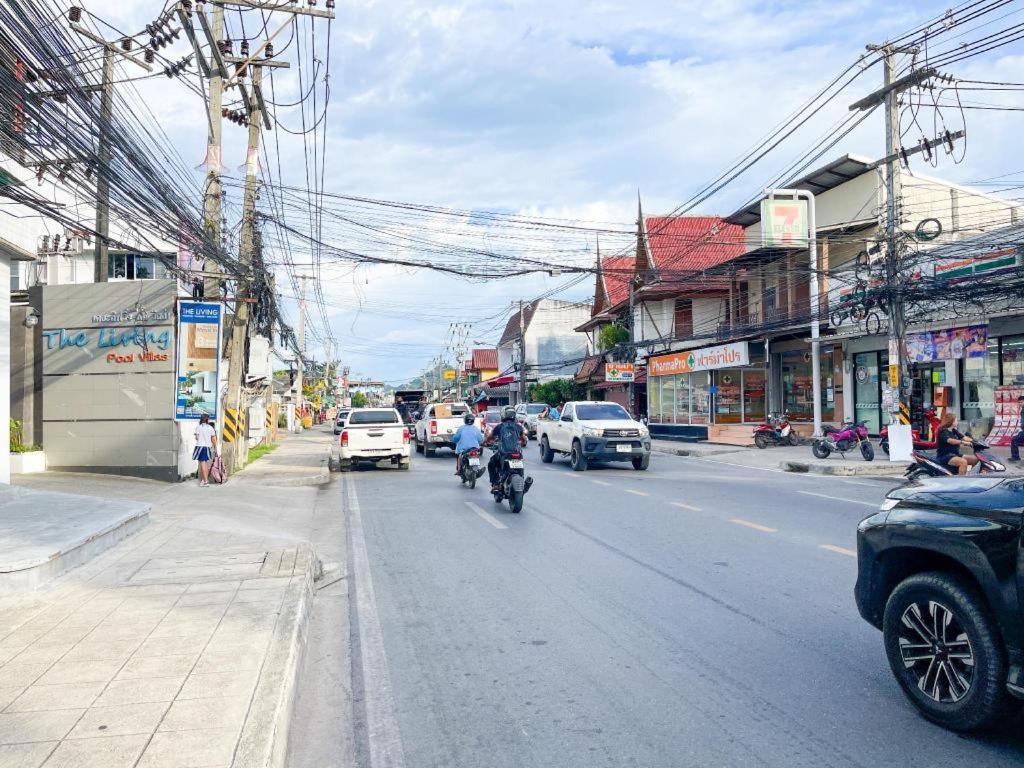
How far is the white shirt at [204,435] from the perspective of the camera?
1748 centimetres

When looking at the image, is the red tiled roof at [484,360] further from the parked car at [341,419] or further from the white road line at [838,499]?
the white road line at [838,499]

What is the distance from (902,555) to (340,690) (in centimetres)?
345

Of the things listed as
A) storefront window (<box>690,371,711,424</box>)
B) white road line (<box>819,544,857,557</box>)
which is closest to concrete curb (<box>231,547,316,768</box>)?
white road line (<box>819,544,857,557</box>)

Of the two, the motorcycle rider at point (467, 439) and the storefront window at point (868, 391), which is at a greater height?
the storefront window at point (868, 391)

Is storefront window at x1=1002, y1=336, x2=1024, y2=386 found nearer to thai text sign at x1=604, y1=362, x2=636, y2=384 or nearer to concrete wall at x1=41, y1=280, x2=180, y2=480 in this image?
thai text sign at x1=604, y1=362, x2=636, y2=384

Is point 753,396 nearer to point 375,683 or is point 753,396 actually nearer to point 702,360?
point 702,360

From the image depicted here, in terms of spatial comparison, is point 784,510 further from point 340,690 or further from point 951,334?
point 951,334

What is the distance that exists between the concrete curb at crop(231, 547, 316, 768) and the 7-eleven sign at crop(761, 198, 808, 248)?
72.2 ft

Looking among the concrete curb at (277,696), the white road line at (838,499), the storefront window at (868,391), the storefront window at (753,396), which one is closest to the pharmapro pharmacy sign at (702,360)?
the storefront window at (753,396)

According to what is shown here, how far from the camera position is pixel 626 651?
19.1 feet

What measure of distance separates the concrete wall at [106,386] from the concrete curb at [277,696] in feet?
42.8

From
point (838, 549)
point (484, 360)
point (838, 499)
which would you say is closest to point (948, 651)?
point (838, 549)

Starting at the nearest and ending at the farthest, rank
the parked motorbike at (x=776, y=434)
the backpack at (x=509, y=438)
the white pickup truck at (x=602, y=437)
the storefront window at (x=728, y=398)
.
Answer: the backpack at (x=509, y=438), the white pickup truck at (x=602, y=437), the parked motorbike at (x=776, y=434), the storefront window at (x=728, y=398)

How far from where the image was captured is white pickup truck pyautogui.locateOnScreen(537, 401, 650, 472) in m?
21.0
